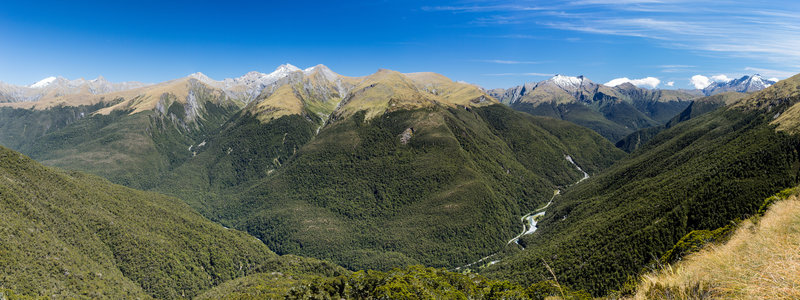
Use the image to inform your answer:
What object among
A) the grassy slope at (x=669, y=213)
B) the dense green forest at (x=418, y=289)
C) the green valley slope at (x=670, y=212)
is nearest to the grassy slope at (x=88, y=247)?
the dense green forest at (x=418, y=289)

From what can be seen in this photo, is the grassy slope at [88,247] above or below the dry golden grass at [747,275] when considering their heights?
below

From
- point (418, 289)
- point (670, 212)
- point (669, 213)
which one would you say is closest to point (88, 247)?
point (418, 289)

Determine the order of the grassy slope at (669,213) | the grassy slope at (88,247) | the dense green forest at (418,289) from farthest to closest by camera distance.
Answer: the grassy slope at (669,213)
the grassy slope at (88,247)
the dense green forest at (418,289)

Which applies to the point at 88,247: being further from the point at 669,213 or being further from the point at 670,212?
A: the point at 670,212

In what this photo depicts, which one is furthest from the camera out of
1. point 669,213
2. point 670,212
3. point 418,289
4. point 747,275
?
point 670,212

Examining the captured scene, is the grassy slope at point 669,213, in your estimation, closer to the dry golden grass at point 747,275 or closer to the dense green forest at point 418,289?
the dense green forest at point 418,289

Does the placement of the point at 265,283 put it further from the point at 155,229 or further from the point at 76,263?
the point at 155,229

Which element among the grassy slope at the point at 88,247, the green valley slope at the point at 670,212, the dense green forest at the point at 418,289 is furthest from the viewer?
the green valley slope at the point at 670,212
